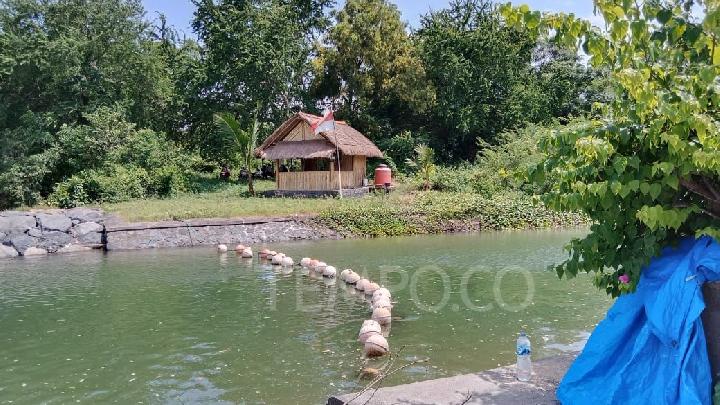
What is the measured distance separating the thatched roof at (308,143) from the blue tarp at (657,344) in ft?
76.4

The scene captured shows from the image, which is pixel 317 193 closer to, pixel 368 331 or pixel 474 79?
pixel 474 79

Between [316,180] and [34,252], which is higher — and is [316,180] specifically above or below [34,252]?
above

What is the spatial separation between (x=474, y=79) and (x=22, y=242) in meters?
26.1

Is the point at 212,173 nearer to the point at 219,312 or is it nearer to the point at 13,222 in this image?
the point at 13,222

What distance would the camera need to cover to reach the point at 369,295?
10898mm

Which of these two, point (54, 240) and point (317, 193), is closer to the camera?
point (54, 240)

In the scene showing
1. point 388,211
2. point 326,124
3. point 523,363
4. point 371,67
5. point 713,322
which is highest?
point 371,67

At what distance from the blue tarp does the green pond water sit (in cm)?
227

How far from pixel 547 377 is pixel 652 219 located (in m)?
2.07

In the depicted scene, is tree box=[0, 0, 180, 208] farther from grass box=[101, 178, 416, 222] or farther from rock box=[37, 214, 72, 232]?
rock box=[37, 214, 72, 232]

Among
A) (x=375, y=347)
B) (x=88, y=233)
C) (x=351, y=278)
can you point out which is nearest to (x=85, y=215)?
(x=88, y=233)

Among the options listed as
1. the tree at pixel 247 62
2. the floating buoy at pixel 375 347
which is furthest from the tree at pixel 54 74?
the floating buoy at pixel 375 347

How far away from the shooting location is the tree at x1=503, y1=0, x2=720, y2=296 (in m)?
3.62

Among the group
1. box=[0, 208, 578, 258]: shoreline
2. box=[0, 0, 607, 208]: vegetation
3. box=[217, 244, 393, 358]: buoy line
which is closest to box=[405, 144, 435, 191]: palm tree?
box=[0, 0, 607, 208]: vegetation
